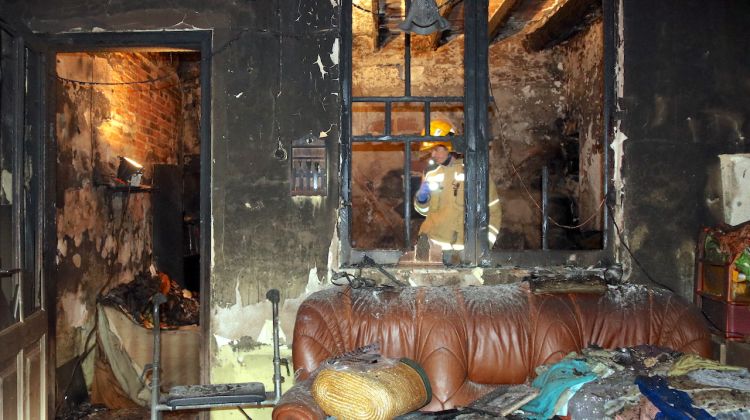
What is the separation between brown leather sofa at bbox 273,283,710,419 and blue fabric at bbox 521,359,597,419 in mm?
200

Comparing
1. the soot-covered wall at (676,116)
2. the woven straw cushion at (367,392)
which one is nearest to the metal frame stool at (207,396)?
the woven straw cushion at (367,392)

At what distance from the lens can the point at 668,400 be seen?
2.47m

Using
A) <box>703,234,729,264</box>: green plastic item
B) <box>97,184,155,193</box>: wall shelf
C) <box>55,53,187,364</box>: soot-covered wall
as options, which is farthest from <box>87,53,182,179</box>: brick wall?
<box>703,234,729,264</box>: green plastic item

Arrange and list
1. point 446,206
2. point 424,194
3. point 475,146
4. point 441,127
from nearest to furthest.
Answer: point 475,146, point 446,206, point 424,194, point 441,127

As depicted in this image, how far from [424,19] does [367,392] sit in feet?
7.30

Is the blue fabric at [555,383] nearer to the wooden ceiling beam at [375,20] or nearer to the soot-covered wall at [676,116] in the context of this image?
the soot-covered wall at [676,116]

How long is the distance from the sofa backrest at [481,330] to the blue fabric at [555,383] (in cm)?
20

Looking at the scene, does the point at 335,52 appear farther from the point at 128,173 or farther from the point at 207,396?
the point at 128,173

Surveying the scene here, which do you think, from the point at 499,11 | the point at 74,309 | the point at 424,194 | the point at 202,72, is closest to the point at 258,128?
the point at 202,72

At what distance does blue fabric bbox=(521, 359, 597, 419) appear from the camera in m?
2.73

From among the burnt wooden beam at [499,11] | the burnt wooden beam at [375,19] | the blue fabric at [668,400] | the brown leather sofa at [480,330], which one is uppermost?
the burnt wooden beam at [499,11]

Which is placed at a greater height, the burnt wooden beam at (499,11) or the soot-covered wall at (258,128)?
the burnt wooden beam at (499,11)

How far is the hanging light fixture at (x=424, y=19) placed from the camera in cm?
328

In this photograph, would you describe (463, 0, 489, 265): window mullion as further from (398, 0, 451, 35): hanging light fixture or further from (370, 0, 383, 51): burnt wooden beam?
(370, 0, 383, 51): burnt wooden beam
